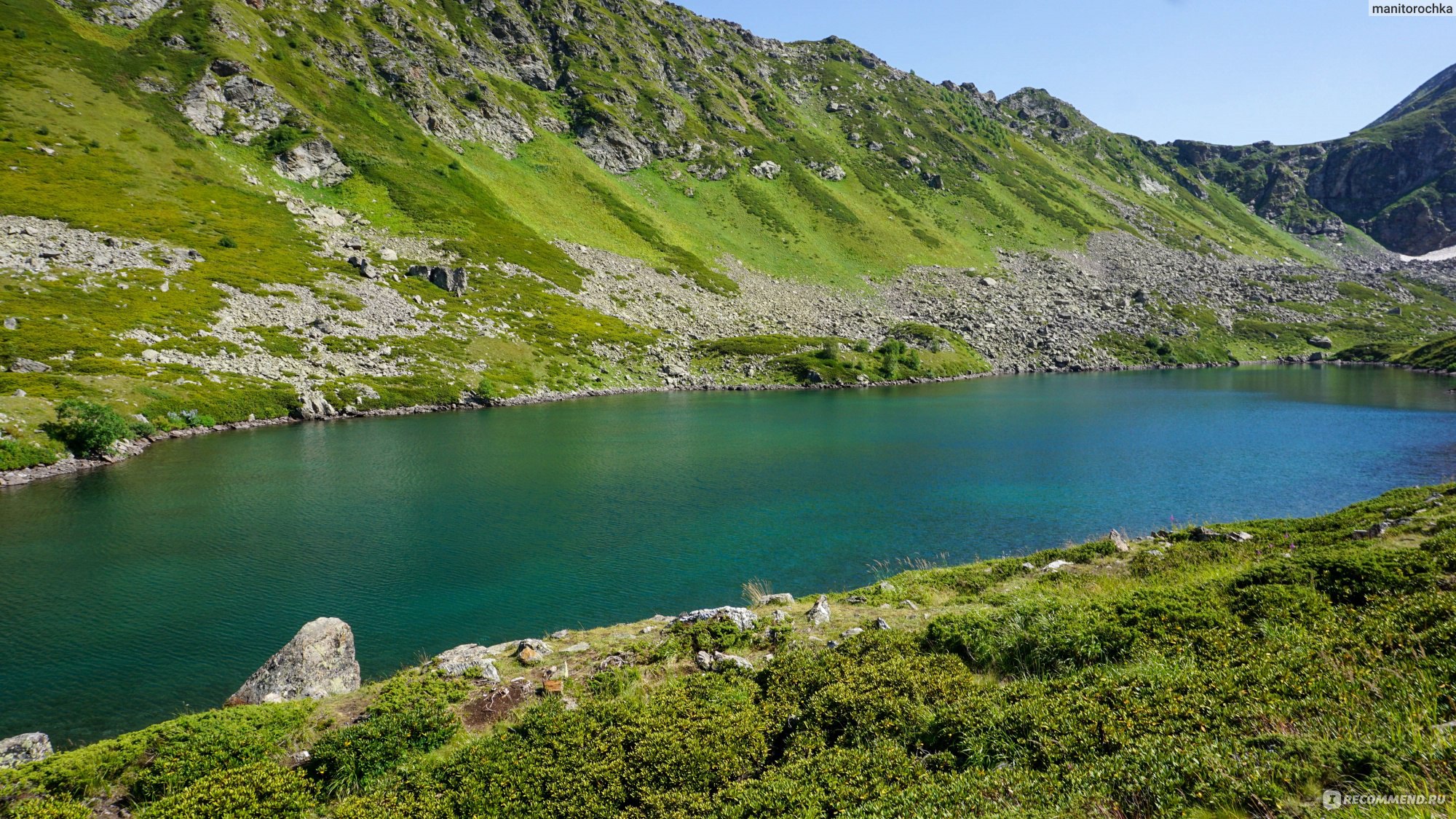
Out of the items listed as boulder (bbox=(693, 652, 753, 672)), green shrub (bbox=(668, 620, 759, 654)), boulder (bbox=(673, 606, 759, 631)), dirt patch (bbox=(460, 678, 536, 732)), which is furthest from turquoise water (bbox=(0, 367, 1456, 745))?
boulder (bbox=(693, 652, 753, 672))

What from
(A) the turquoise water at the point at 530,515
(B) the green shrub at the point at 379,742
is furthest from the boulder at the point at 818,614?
(B) the green shrub at the point at 379,742

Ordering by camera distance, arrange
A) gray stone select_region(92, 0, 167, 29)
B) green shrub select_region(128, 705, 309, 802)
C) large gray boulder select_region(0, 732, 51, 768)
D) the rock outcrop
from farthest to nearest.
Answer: gray stone select_region(92, 0, 167, 29) < the rock outcrop < large gray boulder select_region(0, 732, 51, 768) < green shrub select_region(128, 705, 309, 802)

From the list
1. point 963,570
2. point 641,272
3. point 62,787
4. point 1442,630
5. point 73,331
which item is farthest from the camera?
point 641,272

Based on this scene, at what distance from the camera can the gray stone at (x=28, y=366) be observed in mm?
60031

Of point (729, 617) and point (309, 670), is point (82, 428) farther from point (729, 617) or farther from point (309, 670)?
point (729, 617)

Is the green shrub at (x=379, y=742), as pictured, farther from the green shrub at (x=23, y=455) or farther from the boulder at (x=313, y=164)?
the boulder at (x=313, y=164)

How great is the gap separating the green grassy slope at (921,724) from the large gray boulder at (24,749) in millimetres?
2166

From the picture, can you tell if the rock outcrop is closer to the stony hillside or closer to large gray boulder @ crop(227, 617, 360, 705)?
the stony hillside

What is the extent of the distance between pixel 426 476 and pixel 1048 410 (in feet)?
258

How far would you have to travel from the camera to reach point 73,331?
2709 inches

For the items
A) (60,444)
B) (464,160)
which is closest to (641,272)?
(464,160)

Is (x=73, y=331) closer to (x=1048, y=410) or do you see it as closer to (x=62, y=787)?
(x=62, y=787)

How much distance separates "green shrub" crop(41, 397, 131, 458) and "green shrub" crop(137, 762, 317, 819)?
61.1 m

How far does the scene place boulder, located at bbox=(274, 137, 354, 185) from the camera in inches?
5030
